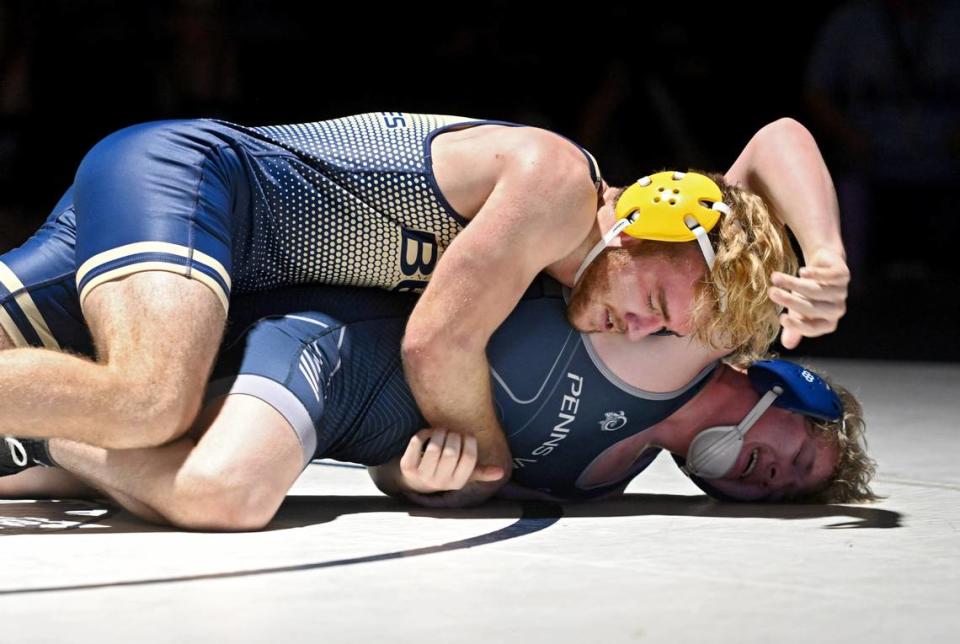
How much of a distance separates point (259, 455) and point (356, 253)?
1.44 feet

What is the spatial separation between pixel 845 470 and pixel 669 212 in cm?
59

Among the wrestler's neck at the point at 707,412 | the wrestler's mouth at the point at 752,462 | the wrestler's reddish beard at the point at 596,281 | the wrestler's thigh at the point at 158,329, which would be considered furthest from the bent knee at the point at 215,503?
the wrestler's mouth at the point at 752,462

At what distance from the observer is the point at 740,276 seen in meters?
2.60

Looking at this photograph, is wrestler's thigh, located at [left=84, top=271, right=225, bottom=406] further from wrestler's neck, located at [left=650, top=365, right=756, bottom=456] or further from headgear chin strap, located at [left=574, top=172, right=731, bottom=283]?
wrestler's neck, located at [left=650, top=365, right=756, bottom=456]

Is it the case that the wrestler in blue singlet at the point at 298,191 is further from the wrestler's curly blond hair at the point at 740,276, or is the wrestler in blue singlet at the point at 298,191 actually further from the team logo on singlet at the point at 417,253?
the wrestler's curly blond hair at the point at 740,276

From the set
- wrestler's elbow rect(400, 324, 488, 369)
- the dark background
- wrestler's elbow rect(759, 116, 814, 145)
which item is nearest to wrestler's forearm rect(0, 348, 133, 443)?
wrestler's elbow rect(400, 324, 488, 369)

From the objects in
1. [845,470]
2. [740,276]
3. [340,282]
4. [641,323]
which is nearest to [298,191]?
[340,282]

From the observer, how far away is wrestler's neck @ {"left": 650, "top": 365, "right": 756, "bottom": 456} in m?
2.80

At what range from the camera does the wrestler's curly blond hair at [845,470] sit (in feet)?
9.23

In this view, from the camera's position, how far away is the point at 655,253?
2627mm

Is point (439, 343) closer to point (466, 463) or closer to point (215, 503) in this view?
point (466, 463)

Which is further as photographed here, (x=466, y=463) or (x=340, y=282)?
(x=340, y=282)

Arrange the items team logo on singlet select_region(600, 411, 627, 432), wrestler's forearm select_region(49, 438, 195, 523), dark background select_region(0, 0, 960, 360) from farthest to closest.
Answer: dark background select_region(0, 0, 960, 360)
team logo on singlet select_region(600, 411, 627, 432)
wrestler's forearm select_region(49, 438, 195, 523)

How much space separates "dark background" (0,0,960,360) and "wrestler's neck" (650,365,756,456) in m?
2.76
